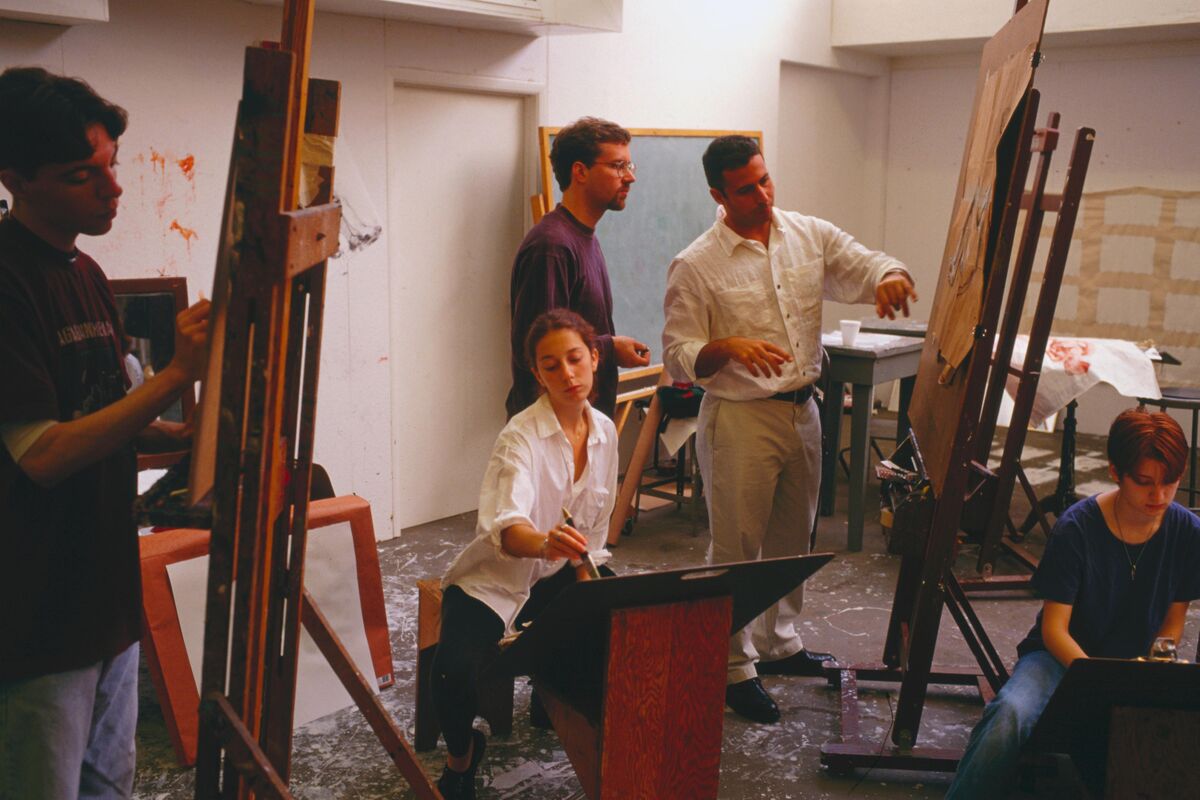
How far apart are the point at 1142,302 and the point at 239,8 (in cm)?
574

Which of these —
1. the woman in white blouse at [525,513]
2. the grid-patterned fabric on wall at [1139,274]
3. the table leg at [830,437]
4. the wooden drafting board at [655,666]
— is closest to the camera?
the wooden drafting board at [655,666]

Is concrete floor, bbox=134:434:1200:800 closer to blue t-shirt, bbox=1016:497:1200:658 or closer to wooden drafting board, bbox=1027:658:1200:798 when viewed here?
blue t-shirt, bbox=1016:497:1200:658

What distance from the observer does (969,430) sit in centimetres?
272

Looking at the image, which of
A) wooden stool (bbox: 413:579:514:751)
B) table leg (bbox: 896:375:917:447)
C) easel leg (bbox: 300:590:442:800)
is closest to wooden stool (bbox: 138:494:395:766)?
wooden stool (bbox: 413:579:514:751)

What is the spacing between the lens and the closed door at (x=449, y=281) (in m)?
5.01

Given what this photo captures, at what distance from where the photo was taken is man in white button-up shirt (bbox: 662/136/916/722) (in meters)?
3.41

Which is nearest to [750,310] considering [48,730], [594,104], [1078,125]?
[48,730]

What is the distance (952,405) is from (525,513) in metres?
1.10

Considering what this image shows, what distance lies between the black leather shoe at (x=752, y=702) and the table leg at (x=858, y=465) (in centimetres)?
172

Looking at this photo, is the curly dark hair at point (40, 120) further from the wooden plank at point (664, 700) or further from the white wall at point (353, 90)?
the white wall at point (353, 90)

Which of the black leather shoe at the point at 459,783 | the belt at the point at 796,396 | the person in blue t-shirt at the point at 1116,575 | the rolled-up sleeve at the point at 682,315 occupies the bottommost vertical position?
the black leather shoe at the point at 459,783

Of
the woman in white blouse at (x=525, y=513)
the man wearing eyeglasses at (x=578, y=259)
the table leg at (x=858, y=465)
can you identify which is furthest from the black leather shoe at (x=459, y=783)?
the table leg at (x=858, y=465)

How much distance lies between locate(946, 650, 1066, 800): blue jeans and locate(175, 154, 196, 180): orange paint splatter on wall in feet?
10.5

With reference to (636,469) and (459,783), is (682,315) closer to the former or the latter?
(459,783)
